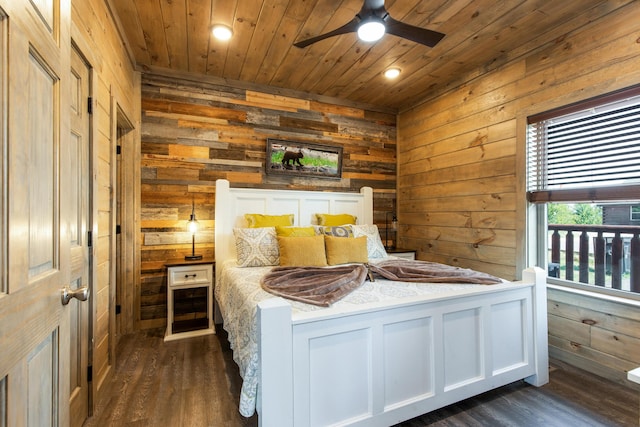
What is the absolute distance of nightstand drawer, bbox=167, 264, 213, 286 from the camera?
9.59 feet

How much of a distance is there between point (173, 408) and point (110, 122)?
1.99 m

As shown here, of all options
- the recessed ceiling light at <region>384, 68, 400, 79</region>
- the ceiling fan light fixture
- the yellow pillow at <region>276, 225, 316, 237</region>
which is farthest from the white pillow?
the ceiling fan light fixture

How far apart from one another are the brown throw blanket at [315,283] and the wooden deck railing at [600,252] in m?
1.76

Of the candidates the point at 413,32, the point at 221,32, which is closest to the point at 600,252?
the point at 413,32

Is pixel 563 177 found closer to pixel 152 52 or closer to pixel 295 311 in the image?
pixel 295 311

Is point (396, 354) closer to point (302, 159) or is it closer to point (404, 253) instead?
point (404, 253)

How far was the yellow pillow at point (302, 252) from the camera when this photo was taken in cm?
265

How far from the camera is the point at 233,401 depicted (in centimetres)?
196

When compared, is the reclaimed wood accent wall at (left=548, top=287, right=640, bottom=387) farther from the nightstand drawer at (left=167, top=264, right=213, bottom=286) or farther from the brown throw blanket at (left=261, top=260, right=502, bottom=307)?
the nightstand drawer at (left=167, top=264, right=213, bottom=286)

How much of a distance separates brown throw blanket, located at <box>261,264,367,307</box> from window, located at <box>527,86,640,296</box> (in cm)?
175

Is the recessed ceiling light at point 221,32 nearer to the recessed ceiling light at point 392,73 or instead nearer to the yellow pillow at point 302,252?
the recessed ceiling light at point 392,73

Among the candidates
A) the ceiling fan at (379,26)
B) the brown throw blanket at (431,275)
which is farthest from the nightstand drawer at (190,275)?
the ceiling fan at (379,26)

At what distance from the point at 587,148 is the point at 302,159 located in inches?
104

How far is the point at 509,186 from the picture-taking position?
2824mm
